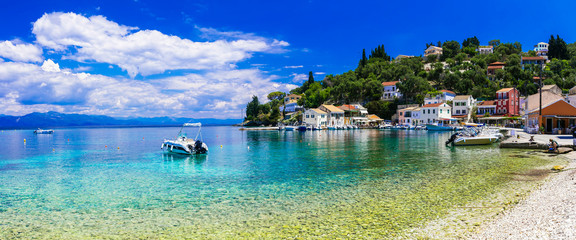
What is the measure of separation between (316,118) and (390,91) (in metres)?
33.4

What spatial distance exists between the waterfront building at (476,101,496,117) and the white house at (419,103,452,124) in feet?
25.3

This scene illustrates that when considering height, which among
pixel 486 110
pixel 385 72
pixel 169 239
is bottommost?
pixel 169 239

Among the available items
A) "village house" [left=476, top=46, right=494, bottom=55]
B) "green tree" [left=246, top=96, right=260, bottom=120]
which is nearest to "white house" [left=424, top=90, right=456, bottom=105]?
"village house" [left=476, top=46, right=494, bottom=55]

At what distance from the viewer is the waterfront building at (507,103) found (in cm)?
8219

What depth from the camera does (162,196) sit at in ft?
47.5

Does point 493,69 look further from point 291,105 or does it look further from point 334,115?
point 291,105

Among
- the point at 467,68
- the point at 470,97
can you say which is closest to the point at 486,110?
the point at 470,97

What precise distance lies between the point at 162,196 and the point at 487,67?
129803mm

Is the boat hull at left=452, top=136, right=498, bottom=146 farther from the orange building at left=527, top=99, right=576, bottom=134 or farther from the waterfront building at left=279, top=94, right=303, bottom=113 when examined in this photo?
the waterfront building at left=279, top=94, right=303, bottom=113

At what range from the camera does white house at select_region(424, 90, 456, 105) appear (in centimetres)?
9518

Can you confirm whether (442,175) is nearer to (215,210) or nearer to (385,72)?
(215,210)

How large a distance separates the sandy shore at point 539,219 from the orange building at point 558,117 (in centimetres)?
3603

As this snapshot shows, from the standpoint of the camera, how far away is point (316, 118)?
9662 centimetres

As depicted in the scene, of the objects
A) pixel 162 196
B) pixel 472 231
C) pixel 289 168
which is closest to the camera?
pixel 472 231
